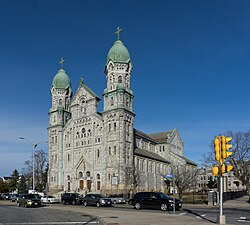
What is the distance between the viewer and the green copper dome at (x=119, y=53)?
7269cm

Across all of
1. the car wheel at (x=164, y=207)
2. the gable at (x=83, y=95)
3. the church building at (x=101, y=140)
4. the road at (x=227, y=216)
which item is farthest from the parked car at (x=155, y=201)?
the gable at (x=83, y=95)

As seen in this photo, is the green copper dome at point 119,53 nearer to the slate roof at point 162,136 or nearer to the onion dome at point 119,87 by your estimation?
the onion dome at point 119,87

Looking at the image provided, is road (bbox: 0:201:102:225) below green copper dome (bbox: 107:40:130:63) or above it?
below

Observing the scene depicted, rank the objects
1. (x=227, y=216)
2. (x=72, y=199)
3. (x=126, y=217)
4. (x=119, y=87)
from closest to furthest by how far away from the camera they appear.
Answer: (x=126, y=217)
(x=227, y=216)
(x=72, y=199)
(x=119, y=87)

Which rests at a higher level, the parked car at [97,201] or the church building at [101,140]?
the church building at [101,140]

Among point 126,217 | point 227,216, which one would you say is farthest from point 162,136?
point 126,217

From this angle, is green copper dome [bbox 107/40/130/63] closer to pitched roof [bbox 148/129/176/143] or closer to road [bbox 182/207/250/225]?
pitched roof [bbox 148/129/176/143]

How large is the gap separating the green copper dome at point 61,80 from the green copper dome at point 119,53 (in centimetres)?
1545

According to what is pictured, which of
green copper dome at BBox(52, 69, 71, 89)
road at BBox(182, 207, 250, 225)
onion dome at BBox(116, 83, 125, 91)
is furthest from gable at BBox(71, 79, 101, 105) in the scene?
road at BBox(182, 207, 250, 225)

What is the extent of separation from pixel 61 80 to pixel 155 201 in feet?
193

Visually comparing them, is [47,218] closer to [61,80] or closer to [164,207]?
[164,207]

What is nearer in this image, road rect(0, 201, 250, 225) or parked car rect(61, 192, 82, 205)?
road rect(0, 201, 250, 225)

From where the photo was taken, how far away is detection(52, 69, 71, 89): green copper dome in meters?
83.2

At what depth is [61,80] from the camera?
8369 centimetres
